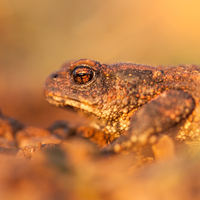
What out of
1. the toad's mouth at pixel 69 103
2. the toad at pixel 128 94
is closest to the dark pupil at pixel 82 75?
the toad at pixel 128 94

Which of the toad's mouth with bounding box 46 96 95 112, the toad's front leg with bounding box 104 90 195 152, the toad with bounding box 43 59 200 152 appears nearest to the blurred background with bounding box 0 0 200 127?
the toad's mouth with bounding box 46 96 95 112

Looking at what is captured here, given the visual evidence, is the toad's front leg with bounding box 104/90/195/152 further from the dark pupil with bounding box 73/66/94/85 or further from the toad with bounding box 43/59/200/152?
the dark pupil with bounding box 73/66/94/85

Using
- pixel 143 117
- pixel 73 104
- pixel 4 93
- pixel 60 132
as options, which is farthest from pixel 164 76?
pixel 4 93

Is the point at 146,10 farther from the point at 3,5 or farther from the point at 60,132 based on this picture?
the point at 60,132

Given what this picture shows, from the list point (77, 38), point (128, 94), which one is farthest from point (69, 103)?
point (77, 38)

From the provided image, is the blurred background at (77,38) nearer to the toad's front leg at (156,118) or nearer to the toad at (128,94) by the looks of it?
the toad at (128,94)

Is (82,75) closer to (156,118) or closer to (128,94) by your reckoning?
(128,94)
